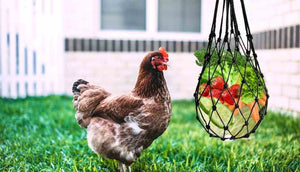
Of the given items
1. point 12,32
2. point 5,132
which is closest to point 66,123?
point 5,132

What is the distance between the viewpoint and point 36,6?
24.3ft

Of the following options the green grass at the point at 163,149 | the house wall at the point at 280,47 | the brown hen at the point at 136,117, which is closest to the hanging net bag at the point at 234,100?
the brown hen at the point at 136,117

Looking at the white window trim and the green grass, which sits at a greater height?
the white window trim

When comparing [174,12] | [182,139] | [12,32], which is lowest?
[182,139]

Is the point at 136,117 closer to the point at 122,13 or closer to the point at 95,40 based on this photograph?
the point at 95,40

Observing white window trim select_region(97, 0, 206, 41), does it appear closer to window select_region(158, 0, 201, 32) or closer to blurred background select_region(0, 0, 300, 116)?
blurred background select_region(0, 0, 300, 116)

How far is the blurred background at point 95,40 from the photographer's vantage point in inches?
282

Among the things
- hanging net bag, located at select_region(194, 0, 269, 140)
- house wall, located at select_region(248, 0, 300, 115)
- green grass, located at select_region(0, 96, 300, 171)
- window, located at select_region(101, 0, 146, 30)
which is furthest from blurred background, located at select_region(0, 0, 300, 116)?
hanging net bag, located at select_region(194, 0, 269, 140)

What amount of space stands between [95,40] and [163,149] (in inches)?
183

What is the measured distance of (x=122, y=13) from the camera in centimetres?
777

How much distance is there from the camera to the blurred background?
717cm

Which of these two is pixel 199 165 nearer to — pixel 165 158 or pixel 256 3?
pixel 165 158

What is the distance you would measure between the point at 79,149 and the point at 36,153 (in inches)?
15.3

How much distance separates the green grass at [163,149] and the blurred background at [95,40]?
2425 mm
